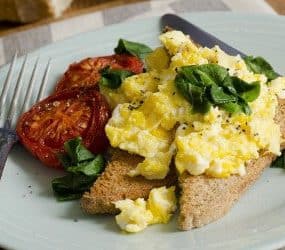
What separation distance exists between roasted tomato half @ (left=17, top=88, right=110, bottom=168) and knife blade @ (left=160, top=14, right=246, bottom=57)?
33.0 inches

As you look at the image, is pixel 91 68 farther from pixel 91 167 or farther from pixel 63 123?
pixel 91 167

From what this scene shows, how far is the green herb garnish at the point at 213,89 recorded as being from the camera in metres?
3.25

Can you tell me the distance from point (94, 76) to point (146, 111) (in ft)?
2.74

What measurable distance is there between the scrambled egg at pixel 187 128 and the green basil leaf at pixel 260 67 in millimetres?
233

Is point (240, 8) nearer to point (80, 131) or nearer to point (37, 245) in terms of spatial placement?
point (80, 131)

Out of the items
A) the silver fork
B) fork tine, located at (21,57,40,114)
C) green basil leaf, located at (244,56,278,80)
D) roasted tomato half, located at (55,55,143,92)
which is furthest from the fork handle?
green basil leaf, located at (244,56,278,80)

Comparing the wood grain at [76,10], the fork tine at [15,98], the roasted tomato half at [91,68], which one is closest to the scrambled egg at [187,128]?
the roasted tomato half at [91,68]

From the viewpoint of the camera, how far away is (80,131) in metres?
3.61

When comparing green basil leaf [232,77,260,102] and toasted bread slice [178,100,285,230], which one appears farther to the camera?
green basil leaf [232,77,260,102]

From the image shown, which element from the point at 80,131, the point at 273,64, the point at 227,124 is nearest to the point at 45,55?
the point at 80,131

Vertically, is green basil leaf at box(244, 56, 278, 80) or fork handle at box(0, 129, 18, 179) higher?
green basil leaf at box(244, 56, 278, 80)

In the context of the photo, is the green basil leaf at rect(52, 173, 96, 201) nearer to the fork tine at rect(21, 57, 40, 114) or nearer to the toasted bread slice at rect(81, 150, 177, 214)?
the toasted bread slice at rect(81, 150, 177, 214)

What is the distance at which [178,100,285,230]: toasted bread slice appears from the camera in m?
3.11

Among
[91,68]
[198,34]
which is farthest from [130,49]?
[198,34]
